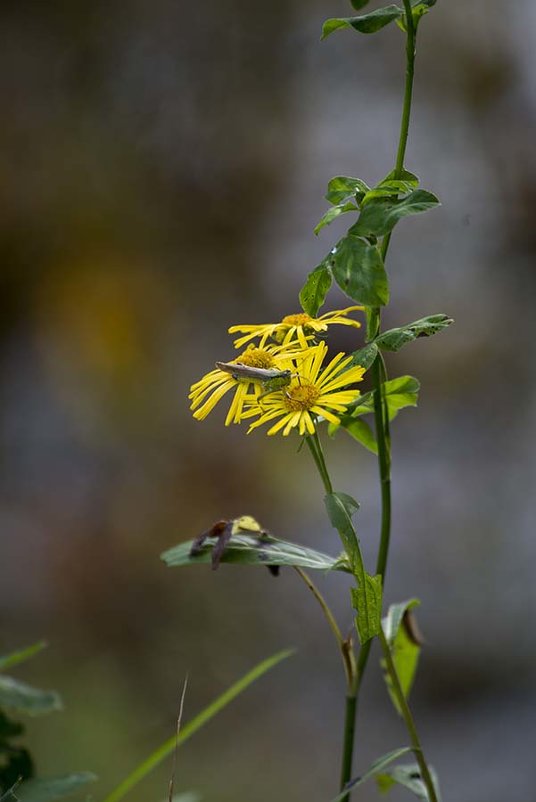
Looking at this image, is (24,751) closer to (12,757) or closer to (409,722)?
(12,757)

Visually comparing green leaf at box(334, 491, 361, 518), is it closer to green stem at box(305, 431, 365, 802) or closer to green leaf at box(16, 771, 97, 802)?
green stem at box(305, 431, 365, 802)

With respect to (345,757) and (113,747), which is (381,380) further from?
(113,747)

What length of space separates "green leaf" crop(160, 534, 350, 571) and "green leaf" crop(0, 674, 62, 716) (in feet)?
0.76

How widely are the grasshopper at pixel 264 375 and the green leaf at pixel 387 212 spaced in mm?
85

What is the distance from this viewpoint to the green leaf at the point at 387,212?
45cm

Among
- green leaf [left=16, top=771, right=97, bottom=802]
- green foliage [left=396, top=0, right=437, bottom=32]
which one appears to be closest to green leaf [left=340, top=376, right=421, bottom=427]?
green foliage [left=396, top=0, right=437, bottom=32]

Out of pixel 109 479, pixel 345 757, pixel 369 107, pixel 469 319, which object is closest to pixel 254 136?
pixel 369 107

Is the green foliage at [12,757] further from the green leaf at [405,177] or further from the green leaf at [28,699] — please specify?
the green leaf at [405,177]

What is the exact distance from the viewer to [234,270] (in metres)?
1.56

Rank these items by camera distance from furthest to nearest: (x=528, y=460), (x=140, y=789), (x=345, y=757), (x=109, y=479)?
(x=109, y=479), (x=528, y=460), (x=140, y=789), (x=345, y=757)

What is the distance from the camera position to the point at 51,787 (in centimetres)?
59

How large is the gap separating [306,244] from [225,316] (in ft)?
Answer: 0.64

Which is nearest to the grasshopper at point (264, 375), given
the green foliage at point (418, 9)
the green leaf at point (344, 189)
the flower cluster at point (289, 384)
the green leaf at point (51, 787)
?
the flower cluster at point (289, 384)

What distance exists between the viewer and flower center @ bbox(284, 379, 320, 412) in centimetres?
47
